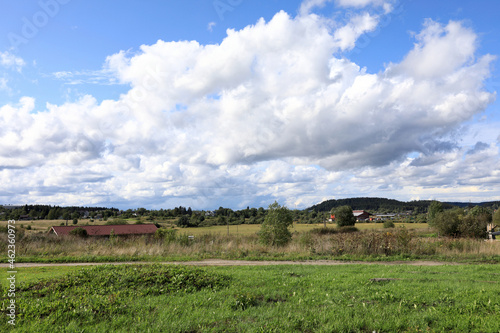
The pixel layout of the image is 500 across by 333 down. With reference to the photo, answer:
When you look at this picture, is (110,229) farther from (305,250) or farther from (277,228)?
(305,250)

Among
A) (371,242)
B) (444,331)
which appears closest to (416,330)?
(444,331)


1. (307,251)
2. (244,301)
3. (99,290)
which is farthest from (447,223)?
(99,290)

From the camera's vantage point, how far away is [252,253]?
72.0ft

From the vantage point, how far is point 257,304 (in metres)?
8.00

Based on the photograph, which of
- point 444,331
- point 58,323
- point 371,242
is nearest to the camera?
point 444,331

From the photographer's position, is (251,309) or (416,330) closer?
(416,330)

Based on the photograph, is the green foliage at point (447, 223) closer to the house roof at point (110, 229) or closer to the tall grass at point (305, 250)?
the tall grass at point (305, 250)

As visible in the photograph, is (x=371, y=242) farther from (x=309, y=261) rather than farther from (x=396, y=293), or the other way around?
(x=396, y=293)

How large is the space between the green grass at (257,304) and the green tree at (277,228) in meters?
16.1

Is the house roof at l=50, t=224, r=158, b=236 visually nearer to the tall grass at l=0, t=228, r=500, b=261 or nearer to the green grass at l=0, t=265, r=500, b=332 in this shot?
the tall grass at l=0, t=228, r=500, b=261

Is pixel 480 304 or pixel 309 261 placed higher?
pixel 480 304

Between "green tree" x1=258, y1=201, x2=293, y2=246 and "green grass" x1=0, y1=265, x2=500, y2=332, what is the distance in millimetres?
16126

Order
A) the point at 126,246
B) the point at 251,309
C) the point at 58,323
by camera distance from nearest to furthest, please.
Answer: the point at 58,323
the point at 251,309
the point at 126,246

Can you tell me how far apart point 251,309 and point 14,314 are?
5203 mm
